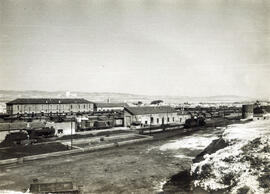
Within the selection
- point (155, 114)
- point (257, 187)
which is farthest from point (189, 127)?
point (257, 187)

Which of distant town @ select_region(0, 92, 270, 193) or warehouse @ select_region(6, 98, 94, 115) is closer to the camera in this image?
distant town @ select_region(0, 92, 270, 193)

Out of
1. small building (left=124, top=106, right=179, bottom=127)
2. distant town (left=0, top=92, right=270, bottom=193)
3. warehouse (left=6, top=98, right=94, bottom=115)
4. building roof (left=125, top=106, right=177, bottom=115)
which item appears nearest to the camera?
distant town (left=0, top=92, right=270, bottom=193)

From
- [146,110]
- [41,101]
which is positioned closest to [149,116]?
[146,110]

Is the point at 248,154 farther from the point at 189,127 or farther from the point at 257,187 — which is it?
the point at 189,127

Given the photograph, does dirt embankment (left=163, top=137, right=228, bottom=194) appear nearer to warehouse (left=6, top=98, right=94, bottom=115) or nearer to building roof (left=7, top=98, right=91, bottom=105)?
warehouse (left=6, top=98, right=94, bottom=115)

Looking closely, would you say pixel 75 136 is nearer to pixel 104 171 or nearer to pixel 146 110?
pixel 104 171

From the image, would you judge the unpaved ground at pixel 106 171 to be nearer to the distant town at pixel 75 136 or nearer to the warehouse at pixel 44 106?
the distant town at pixel 75 136

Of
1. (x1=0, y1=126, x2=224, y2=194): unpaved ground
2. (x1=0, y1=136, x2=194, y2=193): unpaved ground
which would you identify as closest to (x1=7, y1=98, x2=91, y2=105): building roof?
(x1=0, y1=126, x2=224, y2=194): unpaved ground
